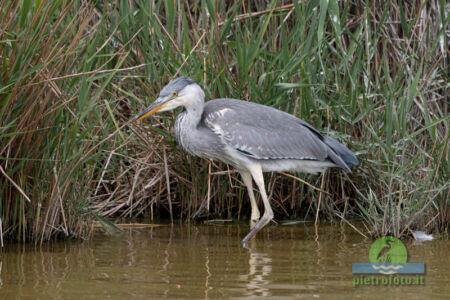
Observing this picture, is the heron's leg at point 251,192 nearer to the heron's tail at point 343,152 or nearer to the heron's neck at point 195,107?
the heron's neck at point 195,107

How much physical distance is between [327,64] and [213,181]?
5.03 ft

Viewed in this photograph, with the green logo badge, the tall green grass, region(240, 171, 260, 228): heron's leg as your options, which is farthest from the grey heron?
the green logo badge

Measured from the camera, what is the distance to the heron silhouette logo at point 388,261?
14.8 feet

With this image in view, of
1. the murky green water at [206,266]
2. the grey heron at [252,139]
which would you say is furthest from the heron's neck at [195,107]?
the murky green water at [206,266]

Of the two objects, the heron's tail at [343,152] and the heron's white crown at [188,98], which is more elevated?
the heron's white crown at [188,98]

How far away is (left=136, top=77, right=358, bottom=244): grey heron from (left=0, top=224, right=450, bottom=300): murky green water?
0.53 m

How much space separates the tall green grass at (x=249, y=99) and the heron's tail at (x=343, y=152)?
152mm

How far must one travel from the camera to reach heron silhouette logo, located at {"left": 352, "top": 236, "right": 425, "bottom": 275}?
14.8 feet

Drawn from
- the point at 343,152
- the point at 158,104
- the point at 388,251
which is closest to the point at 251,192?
the point at 343,152

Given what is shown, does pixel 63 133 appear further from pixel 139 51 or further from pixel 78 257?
pixel 139 51

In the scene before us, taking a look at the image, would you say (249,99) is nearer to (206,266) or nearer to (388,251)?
(388,251)

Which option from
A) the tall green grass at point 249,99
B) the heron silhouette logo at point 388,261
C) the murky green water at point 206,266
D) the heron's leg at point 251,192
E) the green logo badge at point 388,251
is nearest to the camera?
the murky green water at point 206,266

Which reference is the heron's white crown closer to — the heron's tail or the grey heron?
the grey heron

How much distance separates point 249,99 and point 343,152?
102 centimetres
